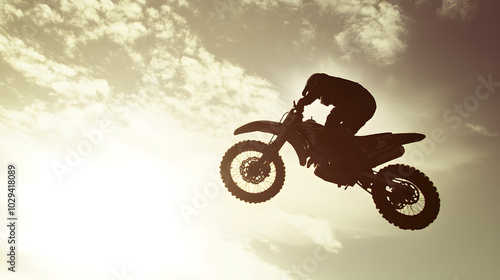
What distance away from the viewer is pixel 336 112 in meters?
6.34

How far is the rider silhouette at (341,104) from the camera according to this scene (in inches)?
246

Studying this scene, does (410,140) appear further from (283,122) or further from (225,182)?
(225,182)

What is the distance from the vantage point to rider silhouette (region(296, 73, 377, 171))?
6246 millimetres

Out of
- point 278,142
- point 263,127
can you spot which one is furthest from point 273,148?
point 263,127

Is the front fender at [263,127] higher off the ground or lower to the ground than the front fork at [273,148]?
higher

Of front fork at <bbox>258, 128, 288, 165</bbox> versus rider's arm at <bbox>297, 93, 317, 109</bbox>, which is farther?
front fork at <bbox>258, 128, 288, 165</bbox>

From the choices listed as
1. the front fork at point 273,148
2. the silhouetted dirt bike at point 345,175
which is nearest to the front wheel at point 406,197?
the silhouetted dirt bike at point 345,175

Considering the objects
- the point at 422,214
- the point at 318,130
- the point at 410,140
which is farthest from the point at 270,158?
the point at 422,214

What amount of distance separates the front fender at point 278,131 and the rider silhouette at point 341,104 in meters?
0.63

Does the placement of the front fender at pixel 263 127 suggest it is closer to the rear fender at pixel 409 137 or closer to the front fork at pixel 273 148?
the front fork at pixel 273 148

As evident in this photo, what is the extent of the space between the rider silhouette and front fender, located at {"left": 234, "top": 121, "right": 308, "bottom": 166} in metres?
0.63

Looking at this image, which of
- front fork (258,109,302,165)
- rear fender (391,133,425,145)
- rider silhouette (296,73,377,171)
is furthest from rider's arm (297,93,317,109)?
rear fender (391,133,425,145)

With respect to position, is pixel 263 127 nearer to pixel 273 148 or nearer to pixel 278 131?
pixel 278 131

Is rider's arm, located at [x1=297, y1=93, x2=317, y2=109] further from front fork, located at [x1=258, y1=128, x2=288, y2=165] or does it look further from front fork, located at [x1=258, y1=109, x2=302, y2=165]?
front fork, located at [x1=258, y1=128, x2=288, y2=165]
